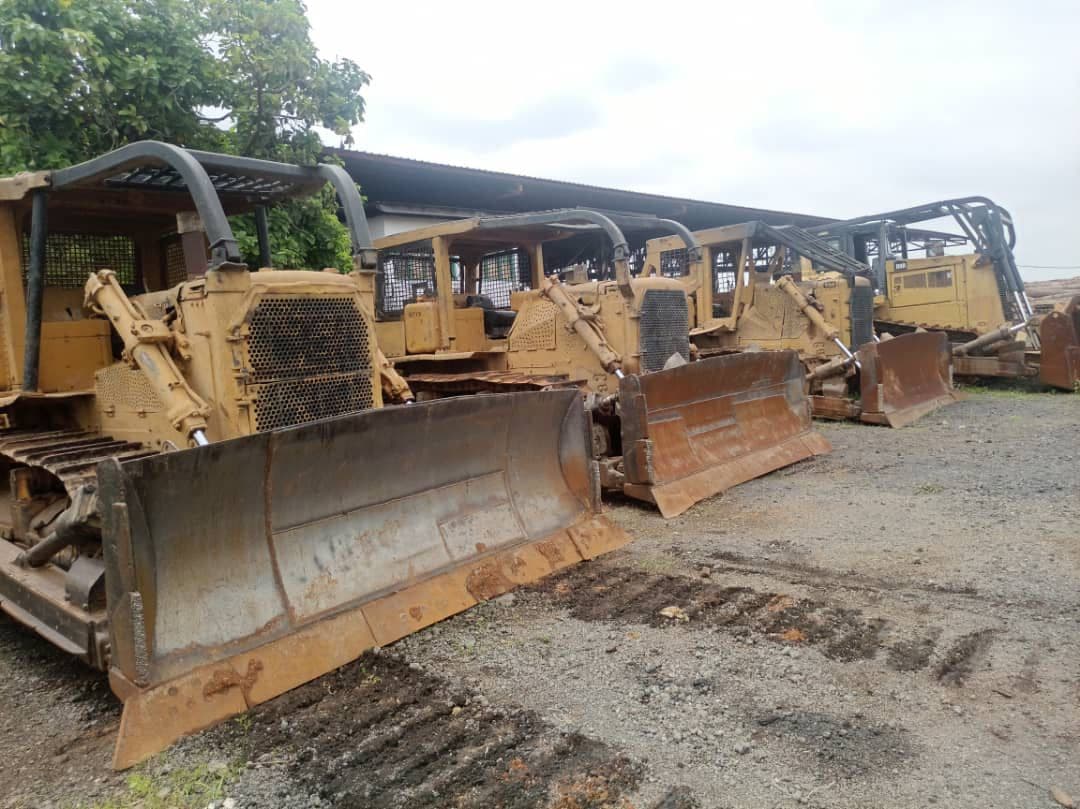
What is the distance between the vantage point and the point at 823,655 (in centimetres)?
332

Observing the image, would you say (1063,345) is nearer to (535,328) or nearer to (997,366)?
(997,366)

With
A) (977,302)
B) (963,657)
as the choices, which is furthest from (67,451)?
(977,302)

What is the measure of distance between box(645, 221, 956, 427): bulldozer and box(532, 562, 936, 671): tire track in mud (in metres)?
6.47

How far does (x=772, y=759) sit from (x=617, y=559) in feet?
7.75

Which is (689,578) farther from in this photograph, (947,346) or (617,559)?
(947,346)

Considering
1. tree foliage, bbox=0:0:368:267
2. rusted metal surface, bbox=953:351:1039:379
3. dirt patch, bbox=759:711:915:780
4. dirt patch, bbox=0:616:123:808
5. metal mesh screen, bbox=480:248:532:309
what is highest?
tree foliage, bbox=0:0:368:267

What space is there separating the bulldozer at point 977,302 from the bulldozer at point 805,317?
78cm

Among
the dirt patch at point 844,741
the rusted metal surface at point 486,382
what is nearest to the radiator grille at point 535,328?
the rusted metal surface at point 486,382

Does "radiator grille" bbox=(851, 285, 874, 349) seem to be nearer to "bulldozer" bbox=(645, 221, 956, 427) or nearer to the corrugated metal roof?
"bulldozer" bbox=(645, 221, 956, 427)

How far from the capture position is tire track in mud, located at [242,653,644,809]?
2.46 metres

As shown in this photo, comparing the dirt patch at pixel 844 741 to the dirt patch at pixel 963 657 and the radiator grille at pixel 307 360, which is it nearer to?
the dirt patch at pixel 963 657

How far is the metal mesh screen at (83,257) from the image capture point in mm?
5332

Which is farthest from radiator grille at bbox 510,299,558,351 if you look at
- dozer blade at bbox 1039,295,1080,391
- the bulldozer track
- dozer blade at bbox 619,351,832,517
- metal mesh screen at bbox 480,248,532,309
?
dozer blade at bbox 1039,295,1080,391

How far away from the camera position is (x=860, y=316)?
12836mm
